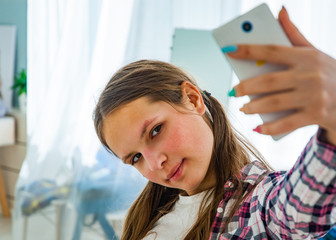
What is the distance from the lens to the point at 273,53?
0.49 metres

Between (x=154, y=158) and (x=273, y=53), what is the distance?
17.5 inches

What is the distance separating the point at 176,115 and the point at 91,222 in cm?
147

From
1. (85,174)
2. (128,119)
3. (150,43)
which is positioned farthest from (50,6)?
(128,119)

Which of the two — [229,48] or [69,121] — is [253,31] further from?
[69,121]

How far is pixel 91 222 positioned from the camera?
7.40 feet

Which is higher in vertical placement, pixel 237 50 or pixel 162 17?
pixel 237 50

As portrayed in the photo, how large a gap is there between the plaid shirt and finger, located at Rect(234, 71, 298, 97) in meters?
0.09

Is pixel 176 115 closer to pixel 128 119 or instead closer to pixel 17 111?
pixel 128 119

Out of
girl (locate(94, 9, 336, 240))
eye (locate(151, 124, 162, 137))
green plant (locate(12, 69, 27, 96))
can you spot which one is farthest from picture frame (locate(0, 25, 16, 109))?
eye (locate(151, 124, 162, 137))

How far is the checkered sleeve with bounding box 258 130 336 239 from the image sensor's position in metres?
0.55

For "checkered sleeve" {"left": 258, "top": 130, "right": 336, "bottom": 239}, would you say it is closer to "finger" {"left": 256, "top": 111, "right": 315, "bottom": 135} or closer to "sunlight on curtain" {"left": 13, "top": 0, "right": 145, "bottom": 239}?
"finger" {"left": 256, "top": 111, "right": 315, "bottom": 135}

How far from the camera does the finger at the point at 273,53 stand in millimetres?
486

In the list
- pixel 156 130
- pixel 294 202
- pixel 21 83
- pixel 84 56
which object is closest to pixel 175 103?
pixel 156 130

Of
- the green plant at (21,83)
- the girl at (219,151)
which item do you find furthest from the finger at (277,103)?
the green plant at (21,83)
